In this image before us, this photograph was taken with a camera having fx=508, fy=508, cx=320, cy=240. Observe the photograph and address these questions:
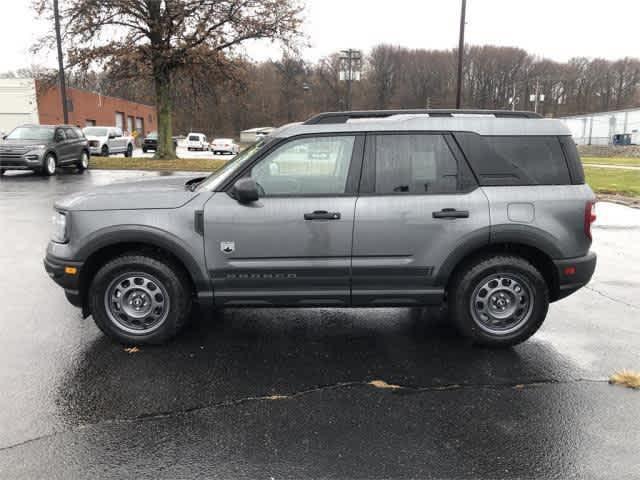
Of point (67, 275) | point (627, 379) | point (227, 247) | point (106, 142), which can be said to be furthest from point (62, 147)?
point (627, 379)

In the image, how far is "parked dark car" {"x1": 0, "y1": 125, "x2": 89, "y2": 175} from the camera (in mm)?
17172

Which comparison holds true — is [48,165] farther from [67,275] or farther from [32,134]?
[67,275]

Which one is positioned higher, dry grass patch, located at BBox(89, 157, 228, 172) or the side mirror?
the side mirror

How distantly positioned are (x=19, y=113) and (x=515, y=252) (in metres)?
48.5

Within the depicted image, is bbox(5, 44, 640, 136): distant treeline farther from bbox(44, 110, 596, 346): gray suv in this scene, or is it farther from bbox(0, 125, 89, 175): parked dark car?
bbox(44, 110, 596, 346): gray suv

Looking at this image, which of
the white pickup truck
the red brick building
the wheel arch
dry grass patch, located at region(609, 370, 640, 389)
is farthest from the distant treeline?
dry grass patch, located at region(609, 370, 640, 389)

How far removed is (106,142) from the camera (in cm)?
2819

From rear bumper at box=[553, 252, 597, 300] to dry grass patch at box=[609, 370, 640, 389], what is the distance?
79cm

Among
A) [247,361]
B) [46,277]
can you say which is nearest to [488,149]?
[247,361]

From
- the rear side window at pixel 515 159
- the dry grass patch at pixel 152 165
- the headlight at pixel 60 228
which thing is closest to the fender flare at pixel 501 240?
the rear side window at pixel 515 159

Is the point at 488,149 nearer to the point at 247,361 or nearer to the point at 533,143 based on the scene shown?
the point at 533,143

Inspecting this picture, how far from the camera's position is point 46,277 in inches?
238

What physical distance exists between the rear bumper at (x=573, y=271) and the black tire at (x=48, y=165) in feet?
57.8

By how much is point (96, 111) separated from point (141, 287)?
57840 mm
